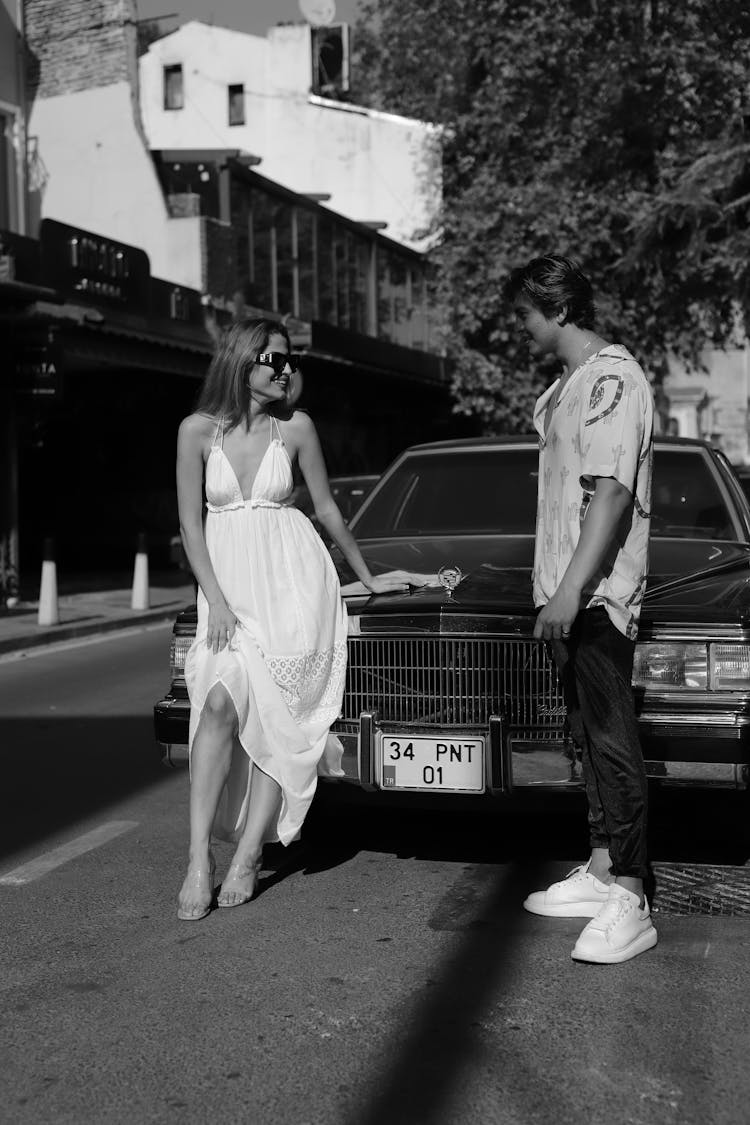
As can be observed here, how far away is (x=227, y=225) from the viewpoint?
23.6 metres

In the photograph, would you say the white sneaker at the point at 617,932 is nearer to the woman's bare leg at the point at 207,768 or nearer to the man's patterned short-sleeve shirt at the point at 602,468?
the man's patterned short-sleeve shirt at the point at 602,468

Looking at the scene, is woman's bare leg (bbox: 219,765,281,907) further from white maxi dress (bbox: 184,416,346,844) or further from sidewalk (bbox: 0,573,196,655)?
sidewalk (bbox: 0,573,196,655)

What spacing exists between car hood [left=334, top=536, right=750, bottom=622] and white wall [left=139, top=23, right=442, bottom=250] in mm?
28938

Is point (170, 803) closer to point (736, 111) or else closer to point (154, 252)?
point (154, 252)

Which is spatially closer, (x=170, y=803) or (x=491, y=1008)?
(x=491, y=1008)

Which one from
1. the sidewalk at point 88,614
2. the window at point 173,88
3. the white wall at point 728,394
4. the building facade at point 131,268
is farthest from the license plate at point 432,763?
the white wall at point 728,394

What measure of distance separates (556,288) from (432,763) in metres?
1.56

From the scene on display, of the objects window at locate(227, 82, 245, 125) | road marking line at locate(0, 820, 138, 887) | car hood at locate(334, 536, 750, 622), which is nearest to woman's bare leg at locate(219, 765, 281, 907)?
car hood at locate(334, 536, 750, 622)

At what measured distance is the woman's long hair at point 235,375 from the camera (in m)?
4.46

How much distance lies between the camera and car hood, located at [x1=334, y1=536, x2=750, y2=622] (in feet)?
15.0

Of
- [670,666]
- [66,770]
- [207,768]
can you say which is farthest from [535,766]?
[66,770]

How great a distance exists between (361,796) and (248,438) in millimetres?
1258

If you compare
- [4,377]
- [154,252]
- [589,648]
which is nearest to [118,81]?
[154,252]

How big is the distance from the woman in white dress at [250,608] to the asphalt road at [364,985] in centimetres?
33
